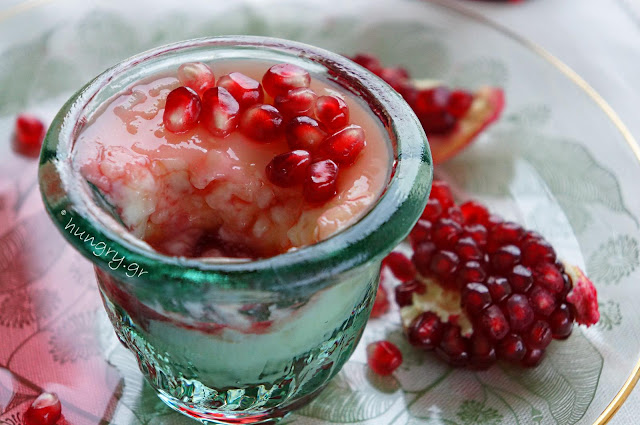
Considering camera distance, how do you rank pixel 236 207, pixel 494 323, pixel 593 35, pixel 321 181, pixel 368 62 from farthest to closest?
1. pixel 593 35
2. pixel 368 62
3. pixel 494 323
4. pixel 236 207
5. pixel 321 181

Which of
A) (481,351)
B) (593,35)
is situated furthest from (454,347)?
(593,35)

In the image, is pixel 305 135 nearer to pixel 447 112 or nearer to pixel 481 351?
pixel 481 351

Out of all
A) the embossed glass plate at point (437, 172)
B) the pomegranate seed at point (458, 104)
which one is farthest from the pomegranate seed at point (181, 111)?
the pomegranate seed at point (458, 104)

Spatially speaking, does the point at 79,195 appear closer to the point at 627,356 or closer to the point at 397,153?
the point at 397,153

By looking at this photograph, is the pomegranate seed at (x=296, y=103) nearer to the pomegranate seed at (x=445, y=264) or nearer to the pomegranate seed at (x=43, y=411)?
the pomegranate seed at (x=445, y=264)

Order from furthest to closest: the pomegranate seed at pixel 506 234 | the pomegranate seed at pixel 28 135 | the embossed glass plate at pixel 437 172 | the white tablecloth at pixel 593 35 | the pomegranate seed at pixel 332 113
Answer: the white tablecloth at pixel 593 35, the pomegranate seed at pixel 28 135, the pomegranate seed at pixel 506 234, the embossed glass plate at pixel 437 172, the pomegranate seed at pixel 332 113

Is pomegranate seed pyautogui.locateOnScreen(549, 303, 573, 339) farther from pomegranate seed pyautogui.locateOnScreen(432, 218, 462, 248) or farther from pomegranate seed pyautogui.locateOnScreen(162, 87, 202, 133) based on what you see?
pomegranate seed pyautogui.locateOnScreen(162, 87, 202, 133)

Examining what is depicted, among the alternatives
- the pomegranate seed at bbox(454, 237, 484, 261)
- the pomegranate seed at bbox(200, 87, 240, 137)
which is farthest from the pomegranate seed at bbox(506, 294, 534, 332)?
the pomegranate seed at bbox(200, 87, 240, 137)

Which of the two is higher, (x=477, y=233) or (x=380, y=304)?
(x=477, y=233)
